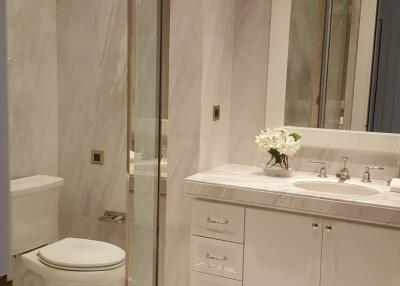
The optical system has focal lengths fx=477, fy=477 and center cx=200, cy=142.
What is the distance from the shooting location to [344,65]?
84.3 inches

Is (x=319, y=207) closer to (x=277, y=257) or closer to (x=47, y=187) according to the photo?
(x=277, y=257)

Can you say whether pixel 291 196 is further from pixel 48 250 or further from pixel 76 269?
pixel 48 250

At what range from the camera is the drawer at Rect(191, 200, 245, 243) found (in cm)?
198

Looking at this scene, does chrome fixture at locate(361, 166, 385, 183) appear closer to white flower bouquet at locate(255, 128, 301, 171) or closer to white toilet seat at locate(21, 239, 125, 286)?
white flower bouquet at locate(255, 128, 301, 171)

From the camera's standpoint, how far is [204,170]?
221 cm

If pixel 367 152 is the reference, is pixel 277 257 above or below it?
below

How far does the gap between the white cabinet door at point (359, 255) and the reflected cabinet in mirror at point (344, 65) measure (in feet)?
1.83

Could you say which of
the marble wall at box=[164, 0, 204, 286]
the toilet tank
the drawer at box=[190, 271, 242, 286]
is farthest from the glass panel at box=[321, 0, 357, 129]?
the toilet tank

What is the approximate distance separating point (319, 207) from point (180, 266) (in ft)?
2.52

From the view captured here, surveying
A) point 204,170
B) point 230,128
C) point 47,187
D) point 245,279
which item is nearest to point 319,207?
point 245,279

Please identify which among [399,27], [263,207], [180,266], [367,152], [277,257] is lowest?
[180,266]

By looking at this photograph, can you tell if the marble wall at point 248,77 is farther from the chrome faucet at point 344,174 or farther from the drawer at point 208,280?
the drawer at point 208,280

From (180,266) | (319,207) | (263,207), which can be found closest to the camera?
(319,207)

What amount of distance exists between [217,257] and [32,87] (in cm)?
149
